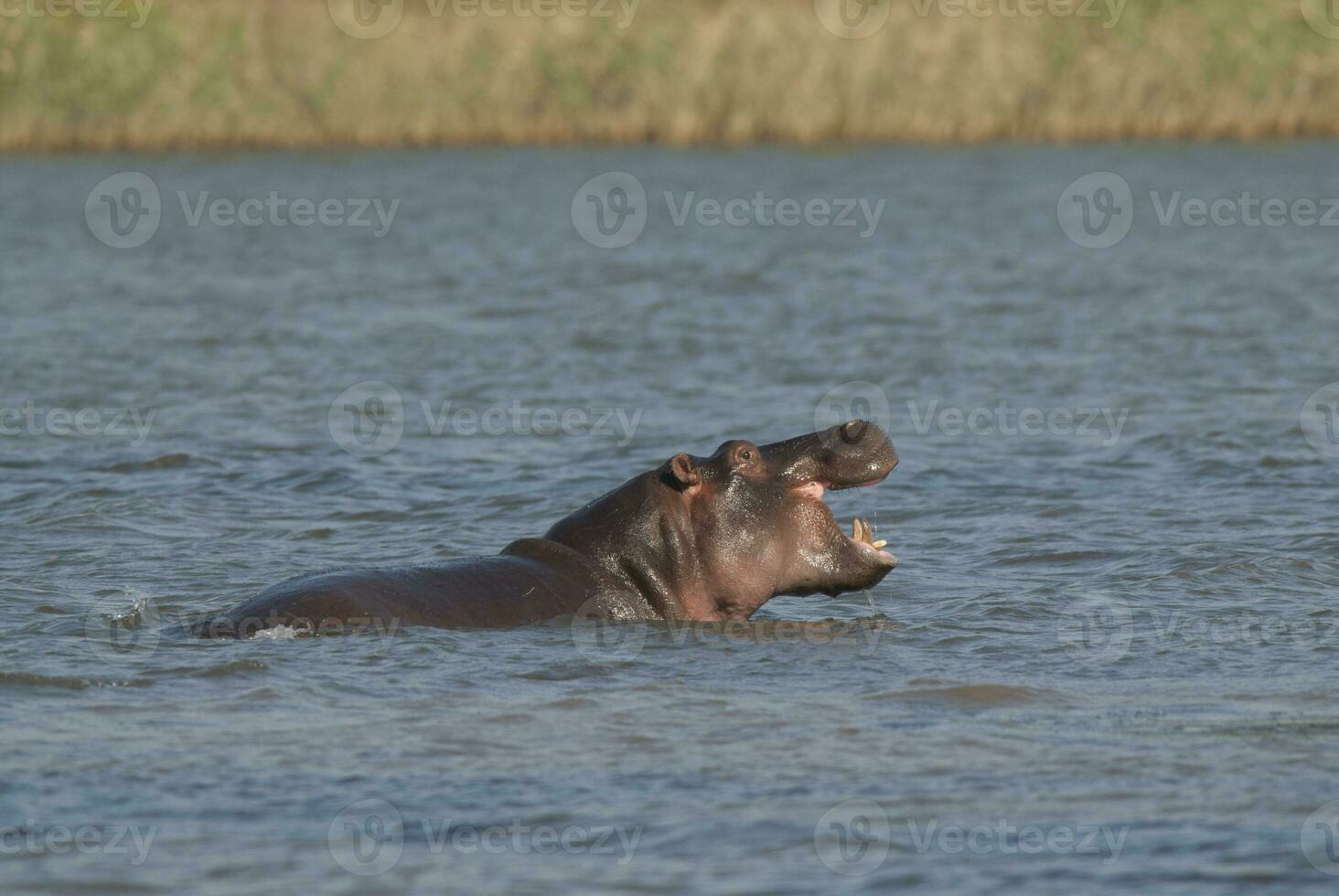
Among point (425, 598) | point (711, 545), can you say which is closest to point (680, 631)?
point (711, 545)

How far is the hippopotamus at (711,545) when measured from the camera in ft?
25.1

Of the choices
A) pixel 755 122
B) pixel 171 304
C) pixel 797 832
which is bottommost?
pixel 797 832

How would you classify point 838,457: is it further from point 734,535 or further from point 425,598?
point 425,598

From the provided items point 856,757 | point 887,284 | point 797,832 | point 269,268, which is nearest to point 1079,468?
point 856,757

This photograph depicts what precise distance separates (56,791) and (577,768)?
150 cm

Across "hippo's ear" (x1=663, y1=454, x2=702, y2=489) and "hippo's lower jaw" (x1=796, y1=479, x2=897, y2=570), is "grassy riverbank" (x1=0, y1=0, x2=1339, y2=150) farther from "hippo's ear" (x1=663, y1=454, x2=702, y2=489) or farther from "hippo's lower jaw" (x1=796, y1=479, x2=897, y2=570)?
"hippo's ear" (x1=663, y1=454, x2=702, y2=489)

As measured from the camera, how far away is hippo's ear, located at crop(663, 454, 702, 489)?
7.64 meters

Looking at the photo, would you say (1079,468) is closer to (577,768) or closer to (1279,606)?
(1279,606)

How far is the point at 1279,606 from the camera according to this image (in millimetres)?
8172

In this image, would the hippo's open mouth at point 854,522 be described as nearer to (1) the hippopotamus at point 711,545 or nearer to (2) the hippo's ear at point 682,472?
(1) the hippopotamus at point 711,545

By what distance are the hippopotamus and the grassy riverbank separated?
27.3 m

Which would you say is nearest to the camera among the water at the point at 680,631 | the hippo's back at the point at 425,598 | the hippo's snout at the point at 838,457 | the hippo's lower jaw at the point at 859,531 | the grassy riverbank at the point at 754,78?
the water at the point at 680,631

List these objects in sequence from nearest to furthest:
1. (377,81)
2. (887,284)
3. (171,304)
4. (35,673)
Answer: (35,673) < (171,304) < (887,284) < (377,81)

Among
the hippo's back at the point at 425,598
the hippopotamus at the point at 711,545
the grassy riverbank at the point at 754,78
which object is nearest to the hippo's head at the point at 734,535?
the hippopotamus at the point at 711,545
